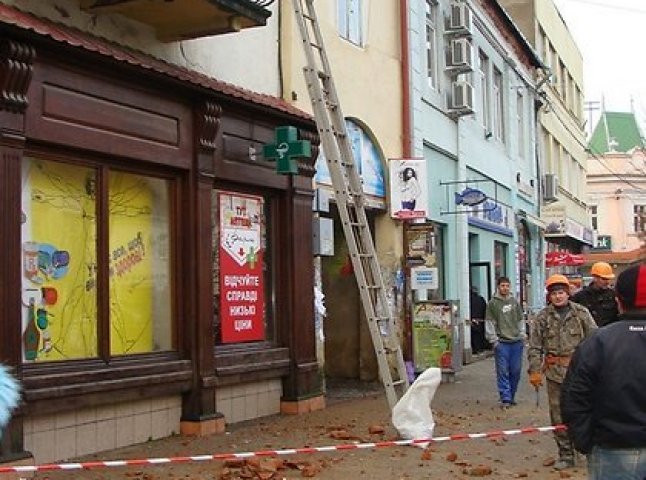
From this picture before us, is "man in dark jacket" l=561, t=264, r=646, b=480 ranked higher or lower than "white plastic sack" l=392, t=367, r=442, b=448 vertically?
higher

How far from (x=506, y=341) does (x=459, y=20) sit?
8360 mm

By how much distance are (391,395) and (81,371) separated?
2.98 m

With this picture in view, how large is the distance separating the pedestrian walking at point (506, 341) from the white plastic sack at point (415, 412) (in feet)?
11.1

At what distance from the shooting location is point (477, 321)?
19969mm

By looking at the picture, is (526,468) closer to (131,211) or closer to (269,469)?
(269,469)

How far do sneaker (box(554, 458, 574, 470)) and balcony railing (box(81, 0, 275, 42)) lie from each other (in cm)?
512

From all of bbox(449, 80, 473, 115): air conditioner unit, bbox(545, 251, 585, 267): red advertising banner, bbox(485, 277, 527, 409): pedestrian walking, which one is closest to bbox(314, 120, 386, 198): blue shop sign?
bbox(485, 277, 527, 409): pedestrian walking

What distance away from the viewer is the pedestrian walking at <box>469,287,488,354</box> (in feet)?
66.0

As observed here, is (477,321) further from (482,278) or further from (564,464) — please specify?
(564,464)

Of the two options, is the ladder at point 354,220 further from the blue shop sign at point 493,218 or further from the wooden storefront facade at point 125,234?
the blue shop sign at point 493,218

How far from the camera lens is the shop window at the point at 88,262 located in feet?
27.7

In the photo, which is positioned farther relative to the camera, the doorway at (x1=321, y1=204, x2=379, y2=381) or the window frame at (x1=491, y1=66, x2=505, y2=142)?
the window frame at (x1=491, y1=66, x2=505, y2=142)

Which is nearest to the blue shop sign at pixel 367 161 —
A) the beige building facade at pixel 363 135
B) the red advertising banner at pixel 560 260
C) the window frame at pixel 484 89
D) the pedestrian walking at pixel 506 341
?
the beige building facade at pixel 363 135

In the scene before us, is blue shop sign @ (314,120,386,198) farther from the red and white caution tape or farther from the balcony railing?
the red and white caution tape
